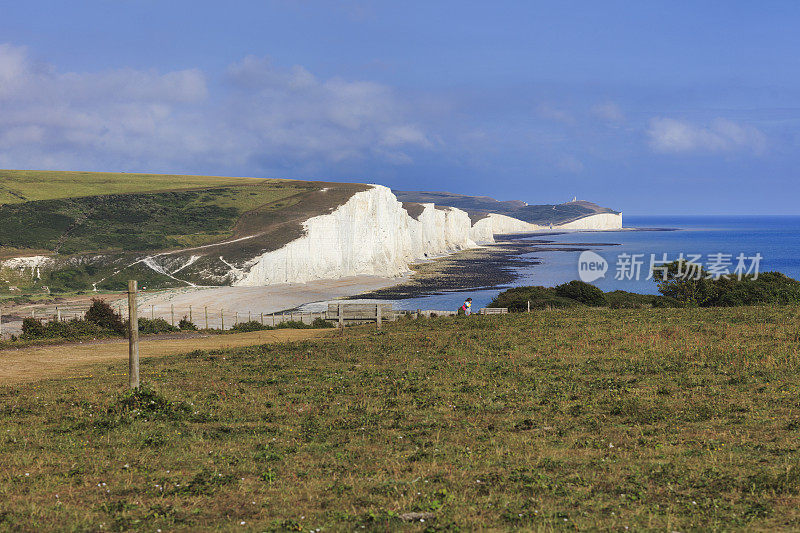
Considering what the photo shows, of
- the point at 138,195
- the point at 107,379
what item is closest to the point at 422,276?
the point at 138,195

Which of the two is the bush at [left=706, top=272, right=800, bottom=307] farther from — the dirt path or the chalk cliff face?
the chalk cliff face

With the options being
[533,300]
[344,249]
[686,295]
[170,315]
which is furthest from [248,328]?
[344,249]

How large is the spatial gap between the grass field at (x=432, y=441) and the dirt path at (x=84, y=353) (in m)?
3.79

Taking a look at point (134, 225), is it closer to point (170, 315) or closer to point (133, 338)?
point (170, 315)

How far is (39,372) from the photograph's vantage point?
23.7 m

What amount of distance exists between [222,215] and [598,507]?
14512 centimetres

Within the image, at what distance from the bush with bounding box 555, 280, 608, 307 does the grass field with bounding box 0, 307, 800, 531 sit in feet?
78.1

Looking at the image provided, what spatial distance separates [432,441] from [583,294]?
37663 mm

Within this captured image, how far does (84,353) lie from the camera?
29484 millimetres

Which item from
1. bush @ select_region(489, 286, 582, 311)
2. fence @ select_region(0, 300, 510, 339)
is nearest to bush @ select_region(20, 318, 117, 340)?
fence @ select_region(0, 300, 510, 339)

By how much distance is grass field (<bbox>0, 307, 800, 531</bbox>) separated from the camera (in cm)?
839

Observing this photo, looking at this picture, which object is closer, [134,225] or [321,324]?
[321,324]

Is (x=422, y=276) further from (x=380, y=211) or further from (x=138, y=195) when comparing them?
(x=138, y=195)

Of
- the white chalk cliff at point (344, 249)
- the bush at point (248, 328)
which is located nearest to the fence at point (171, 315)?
the bush at point (248, 328)
